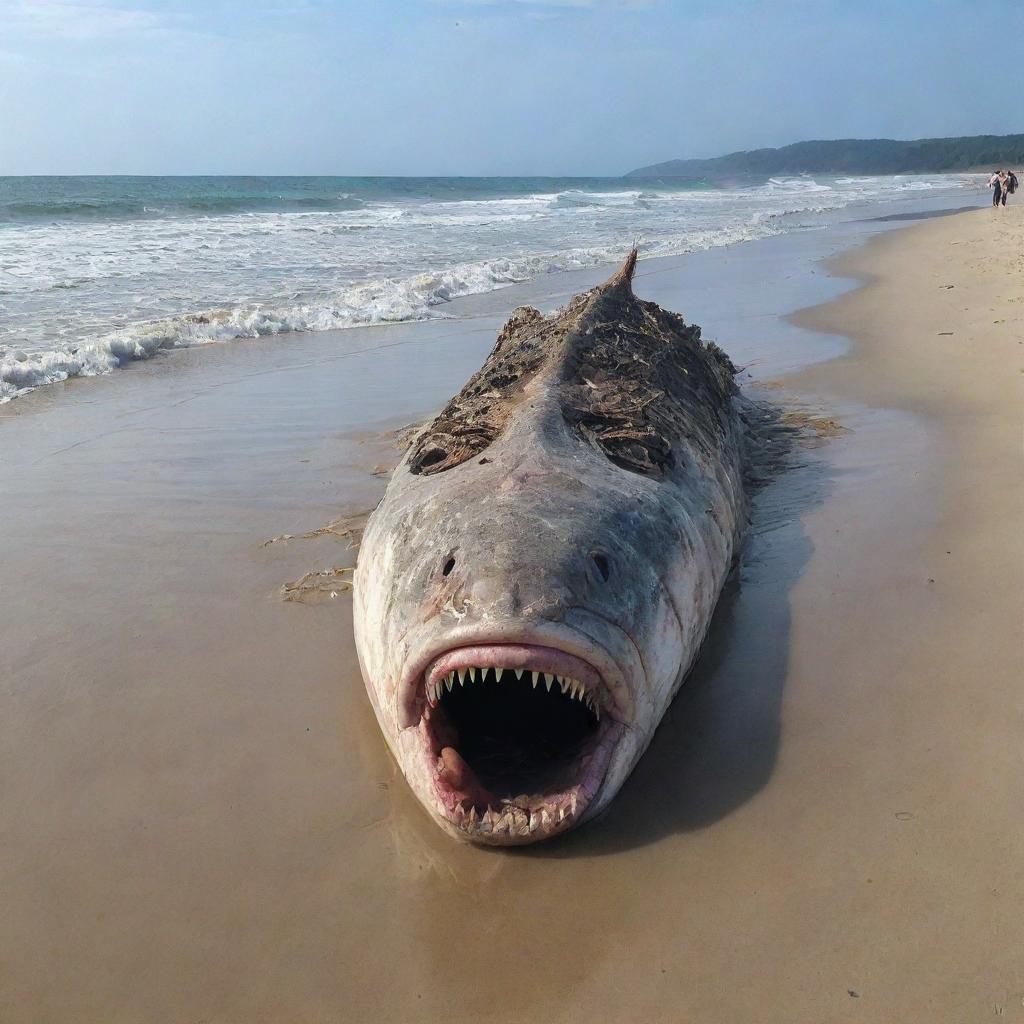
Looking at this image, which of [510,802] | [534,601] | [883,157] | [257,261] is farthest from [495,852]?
[883,157]

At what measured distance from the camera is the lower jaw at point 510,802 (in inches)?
104

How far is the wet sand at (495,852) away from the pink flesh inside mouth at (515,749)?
0.14 meters

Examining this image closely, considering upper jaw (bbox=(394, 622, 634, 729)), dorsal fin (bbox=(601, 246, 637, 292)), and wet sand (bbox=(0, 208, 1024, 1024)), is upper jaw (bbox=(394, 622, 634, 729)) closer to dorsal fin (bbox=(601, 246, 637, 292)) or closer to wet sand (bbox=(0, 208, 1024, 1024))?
wet sand (bbox=(0, 208, 1024, 1024))

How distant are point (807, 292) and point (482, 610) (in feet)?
41.5

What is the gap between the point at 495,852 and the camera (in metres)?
2.71

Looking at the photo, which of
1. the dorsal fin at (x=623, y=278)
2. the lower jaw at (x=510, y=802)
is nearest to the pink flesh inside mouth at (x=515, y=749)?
the lower jaw at (x=510, y=802)

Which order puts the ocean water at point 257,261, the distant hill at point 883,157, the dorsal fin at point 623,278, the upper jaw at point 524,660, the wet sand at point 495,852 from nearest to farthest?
the wet sand at point 495,852 → the upper jaw at point 524,660 → the dorsal fin at point 623,278 → the ocean water at point 257,261 → the distant hill at point 883,157

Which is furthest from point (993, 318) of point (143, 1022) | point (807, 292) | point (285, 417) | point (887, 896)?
point (143, 1022)

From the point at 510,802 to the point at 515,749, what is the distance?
0.79ft

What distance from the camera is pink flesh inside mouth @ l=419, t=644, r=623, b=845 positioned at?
256 centimetres

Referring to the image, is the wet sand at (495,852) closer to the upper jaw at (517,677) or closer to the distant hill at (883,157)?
the upper jaw at (517,677)

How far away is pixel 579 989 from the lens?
7.49 ft

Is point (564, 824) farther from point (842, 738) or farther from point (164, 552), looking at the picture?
point (164, 552)

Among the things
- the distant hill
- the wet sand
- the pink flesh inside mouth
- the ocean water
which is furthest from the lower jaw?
the distant hill
